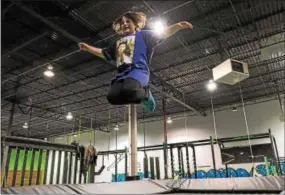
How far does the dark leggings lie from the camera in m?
1.65

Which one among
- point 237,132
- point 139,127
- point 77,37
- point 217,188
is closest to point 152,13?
point 77,37

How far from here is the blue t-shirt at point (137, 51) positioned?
5.83ft

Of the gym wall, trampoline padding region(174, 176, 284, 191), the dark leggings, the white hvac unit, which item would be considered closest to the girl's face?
the dark leggings

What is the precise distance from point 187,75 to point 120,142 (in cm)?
Result: 695

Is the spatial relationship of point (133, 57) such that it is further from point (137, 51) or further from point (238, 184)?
point (238, 184)

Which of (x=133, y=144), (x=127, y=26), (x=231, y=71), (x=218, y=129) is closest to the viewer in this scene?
(x=127, y=26)

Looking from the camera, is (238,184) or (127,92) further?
(238,184)

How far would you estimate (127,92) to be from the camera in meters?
1.65

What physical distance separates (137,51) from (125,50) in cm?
10

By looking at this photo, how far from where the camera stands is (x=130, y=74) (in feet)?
5.64

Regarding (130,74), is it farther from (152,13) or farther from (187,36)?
(187,36)

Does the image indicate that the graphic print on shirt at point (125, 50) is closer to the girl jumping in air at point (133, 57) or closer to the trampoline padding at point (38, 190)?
the girl jumping in air at point (133, 57)

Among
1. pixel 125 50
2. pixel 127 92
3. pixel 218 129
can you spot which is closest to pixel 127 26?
pixel 125 50

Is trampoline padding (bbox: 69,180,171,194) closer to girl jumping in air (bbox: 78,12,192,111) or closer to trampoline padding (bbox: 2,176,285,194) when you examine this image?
trampoline padding (bbox: 2,176,285,194)
